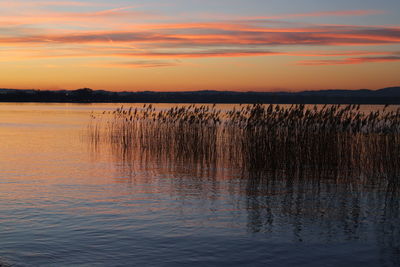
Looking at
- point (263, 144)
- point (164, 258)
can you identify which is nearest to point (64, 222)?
point (164, 258)

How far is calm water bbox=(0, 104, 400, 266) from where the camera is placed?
8.44 metres

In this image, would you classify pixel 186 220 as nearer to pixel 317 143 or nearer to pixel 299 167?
pixel 299 167

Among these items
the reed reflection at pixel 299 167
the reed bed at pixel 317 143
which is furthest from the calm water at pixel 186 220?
the reed bed at pixel 317 143

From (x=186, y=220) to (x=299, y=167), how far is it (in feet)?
27.7

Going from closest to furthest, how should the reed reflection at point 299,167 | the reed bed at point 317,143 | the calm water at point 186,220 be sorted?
1. the calm water at point 186,220
2. the reed reflection at point 299,167
3. the reed bed at point 317,143

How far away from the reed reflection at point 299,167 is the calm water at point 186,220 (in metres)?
0.07

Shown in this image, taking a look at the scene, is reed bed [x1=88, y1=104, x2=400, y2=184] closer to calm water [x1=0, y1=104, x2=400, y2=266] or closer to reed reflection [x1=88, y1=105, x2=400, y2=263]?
reed reflection [x1=88, y1=105, x2=400, y2=263]

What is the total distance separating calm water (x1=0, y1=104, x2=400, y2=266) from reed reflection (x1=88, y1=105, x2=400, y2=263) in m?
0.07

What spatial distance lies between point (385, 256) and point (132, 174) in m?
10.9

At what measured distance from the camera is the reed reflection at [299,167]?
442 inches

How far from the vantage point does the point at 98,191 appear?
47.1 ft

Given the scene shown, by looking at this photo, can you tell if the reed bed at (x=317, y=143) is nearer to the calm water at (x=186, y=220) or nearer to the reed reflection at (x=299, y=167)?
the reed reflection at (x=299, y=167)

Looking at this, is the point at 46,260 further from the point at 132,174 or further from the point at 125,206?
the point at 132,174

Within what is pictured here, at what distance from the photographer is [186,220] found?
11.0m
